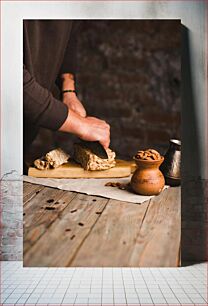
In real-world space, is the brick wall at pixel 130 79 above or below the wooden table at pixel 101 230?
above

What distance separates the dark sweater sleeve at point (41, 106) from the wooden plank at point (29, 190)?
0.26 m

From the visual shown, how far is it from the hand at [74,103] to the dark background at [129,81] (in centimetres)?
2

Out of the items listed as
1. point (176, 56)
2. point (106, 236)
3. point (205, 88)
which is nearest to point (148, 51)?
point (176, 56)

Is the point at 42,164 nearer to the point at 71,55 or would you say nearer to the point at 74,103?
the point at 74,103

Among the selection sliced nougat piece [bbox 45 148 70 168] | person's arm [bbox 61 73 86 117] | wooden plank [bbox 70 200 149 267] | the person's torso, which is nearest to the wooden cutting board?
sliced nougat piece [bbox 45 148 70 168]

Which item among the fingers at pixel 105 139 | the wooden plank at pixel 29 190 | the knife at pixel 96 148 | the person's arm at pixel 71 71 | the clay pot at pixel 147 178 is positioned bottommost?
the wooden plank at pixel 29 190

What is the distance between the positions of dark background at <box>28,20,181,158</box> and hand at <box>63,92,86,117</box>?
2 cm

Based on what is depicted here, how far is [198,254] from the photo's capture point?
205 centimetres

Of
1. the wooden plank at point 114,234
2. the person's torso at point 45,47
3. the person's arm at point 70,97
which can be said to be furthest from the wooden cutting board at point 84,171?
the person's torso at point 45,47

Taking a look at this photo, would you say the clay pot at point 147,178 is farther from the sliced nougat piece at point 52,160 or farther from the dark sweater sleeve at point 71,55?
the dark sweater sleeve at point 71,55

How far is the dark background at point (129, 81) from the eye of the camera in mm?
1929

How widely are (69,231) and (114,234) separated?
189 mm

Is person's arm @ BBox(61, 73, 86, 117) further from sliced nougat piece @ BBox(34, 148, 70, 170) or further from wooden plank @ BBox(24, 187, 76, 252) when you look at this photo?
wooden plank @ BBox(24, 187, 76, 252)

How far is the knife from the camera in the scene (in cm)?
192
